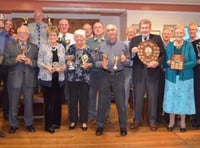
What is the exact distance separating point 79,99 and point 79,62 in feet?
1.64

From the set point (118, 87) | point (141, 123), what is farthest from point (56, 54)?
point (141, 123)

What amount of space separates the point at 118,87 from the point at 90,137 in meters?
0.71

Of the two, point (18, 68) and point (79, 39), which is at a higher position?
point (79, 39)

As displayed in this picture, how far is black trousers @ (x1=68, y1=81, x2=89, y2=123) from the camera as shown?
425 centimetres

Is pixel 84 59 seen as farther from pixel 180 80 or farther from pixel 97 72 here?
pixel 180 80

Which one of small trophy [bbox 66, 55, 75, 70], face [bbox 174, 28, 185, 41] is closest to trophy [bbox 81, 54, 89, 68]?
small trophy [bbox 66, 55, 75, 70]

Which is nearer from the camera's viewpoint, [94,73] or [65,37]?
[94,73]

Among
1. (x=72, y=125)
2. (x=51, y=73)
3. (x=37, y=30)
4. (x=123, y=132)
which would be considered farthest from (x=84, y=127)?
(x=37, y=30)

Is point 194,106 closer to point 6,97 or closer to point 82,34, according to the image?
point 82,34

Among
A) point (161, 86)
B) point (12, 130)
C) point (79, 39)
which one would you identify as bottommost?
point (12, 130)

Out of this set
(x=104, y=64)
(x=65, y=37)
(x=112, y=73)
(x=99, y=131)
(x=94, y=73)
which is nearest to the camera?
(x=104, y=64)

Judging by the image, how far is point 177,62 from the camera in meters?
4.14

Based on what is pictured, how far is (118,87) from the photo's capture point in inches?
162

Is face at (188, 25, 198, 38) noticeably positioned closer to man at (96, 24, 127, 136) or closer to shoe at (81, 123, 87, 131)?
man at (96, 24, 127, 136)
